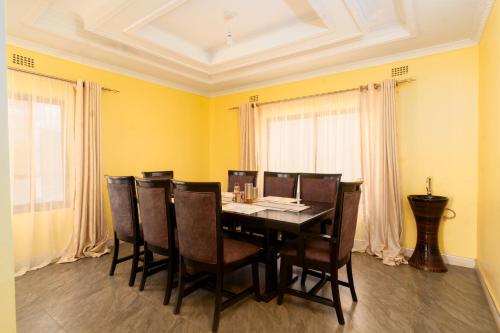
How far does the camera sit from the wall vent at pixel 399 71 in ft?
11.0

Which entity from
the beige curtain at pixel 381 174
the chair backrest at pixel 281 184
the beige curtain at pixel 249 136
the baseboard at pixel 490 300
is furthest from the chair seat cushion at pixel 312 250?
the beige curtain at pixel 249 136

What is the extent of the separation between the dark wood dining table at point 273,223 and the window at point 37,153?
2280 millimetres

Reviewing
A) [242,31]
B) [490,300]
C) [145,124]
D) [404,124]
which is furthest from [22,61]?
[490,300]

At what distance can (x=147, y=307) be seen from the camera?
88.2 inches

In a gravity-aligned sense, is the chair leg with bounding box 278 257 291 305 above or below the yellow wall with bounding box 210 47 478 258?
below

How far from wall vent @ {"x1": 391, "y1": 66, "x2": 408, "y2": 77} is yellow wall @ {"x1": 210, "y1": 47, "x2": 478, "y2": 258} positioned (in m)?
0.05

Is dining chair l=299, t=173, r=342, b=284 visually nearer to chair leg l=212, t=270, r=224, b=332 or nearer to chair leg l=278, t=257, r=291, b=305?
chair leg l=278, t=257, r=291, b=305

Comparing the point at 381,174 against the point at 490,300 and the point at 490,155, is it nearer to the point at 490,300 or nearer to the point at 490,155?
the point at 490,155

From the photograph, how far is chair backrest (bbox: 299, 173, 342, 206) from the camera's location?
119 inches

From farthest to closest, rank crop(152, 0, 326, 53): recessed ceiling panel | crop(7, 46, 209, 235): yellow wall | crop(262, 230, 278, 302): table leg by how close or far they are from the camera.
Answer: crop(7, 46, 209, 235): yellow wall → crop(152, 0, 326, 53): recessed ceiling panel → crop(262, 230, 278, 302): table leg

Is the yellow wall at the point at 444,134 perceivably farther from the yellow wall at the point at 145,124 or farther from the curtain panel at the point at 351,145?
the yellow wall at the point at 145,124

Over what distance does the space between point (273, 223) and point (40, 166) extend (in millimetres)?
2825

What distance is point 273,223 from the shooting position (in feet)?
6.74

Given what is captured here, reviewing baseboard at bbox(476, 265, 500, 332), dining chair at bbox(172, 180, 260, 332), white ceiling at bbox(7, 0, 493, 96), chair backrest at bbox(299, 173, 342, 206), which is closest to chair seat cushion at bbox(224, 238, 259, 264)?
dining chair at bbox(172, 180, 260, 332)
